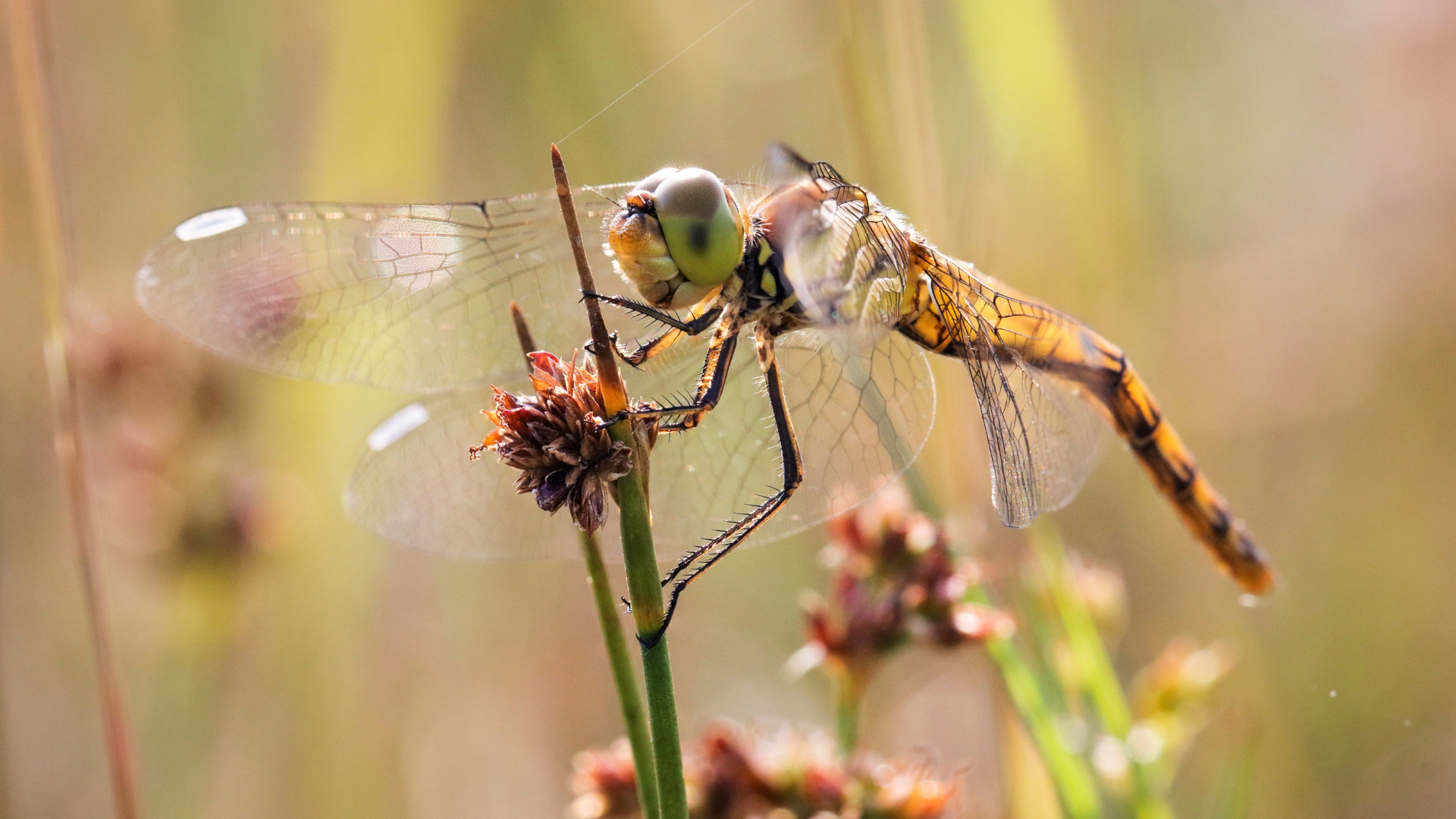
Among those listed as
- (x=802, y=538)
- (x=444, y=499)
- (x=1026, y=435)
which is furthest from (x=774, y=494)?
(x=802, y=538)

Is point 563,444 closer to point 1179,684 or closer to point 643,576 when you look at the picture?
point 643,576

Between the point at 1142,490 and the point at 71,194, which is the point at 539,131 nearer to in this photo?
the point at 71,194

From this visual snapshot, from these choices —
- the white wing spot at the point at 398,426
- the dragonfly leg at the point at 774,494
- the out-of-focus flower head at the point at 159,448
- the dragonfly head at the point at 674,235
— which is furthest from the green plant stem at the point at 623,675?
the out-of-focus flower head at the point at 159,448

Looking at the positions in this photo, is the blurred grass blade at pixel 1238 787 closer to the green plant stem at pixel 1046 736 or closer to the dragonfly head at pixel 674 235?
the green plant stem at pixel 1046 736

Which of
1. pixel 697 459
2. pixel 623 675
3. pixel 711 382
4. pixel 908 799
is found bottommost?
pixel 908 799

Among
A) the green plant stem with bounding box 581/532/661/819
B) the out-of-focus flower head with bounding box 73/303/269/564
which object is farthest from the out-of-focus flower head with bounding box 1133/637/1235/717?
the out-of-focus flower head with bounding box 73/303/269/564

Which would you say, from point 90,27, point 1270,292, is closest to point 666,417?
point 90,27

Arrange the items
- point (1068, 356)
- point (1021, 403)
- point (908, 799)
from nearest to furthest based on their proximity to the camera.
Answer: point (908, 799) < point (1021, 403) < point (1068, 356)
